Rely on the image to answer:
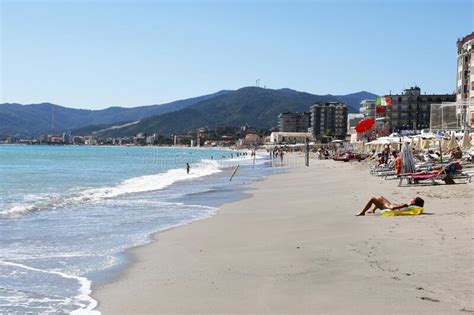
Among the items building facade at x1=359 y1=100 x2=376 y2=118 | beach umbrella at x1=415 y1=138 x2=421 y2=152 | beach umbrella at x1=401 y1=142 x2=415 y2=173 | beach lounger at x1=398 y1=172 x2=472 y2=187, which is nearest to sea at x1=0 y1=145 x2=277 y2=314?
beach umbrella at x1=401 y1=142 x2=415 y2=173

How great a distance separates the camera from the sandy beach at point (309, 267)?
265 inches

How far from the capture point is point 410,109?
139m

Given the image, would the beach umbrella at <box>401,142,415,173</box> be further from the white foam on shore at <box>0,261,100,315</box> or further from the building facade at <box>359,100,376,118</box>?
the building facade at <box>359,100,376,118</box>

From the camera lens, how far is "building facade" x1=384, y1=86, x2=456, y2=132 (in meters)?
138

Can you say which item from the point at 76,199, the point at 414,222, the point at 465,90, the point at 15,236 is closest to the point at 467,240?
the point at 414,222

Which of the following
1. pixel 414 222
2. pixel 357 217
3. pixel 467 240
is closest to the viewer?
pixel 467 240

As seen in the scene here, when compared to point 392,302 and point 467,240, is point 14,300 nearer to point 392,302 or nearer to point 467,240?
point 392,302

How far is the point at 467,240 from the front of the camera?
9.61m

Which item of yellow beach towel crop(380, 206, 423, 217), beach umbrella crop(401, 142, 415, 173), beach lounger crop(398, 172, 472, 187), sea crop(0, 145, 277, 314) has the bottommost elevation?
sea crop(0, 145, 277, 314)

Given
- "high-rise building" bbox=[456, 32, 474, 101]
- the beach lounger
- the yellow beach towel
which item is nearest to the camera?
the yellow beach towel

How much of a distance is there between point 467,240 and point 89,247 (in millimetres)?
6771

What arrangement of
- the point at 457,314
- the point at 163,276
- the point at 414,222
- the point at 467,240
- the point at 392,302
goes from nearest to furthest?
the point at 457,314, the point at 392,302, the point at 163,276, the point at 467,240, the point at 414,222

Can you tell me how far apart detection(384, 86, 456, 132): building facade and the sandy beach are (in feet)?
420

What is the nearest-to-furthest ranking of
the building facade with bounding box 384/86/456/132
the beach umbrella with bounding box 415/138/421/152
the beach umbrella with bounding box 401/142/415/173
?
the beach umbrella with bounding box 401/142/415/173 → the beach umbrella with bounding box 415/138/421/152 → the building facade with bounding box 384/86/456/132
